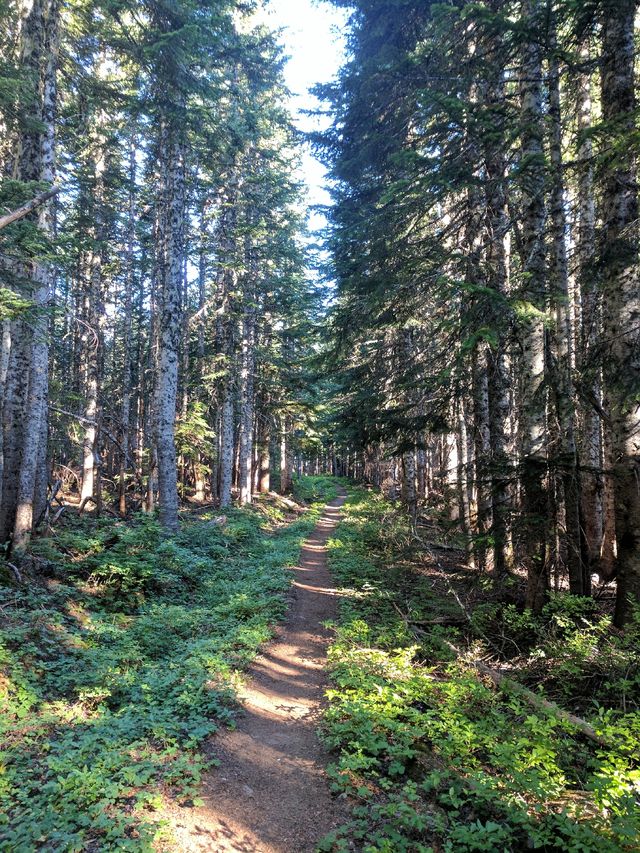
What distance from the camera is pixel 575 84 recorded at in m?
8.49

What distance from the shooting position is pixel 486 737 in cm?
426

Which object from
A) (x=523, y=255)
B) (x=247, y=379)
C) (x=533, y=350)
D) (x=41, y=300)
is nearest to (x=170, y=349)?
(x=41, y=300)

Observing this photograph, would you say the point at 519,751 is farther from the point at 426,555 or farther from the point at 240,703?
the point at 426,555

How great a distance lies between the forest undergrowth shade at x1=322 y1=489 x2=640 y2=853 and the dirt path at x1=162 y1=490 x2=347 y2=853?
0.26 metres

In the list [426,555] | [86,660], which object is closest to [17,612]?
[86,660]

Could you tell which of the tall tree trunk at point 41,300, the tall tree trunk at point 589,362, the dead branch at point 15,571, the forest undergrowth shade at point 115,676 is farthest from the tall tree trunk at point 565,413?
the tall tree trunk at point 41,300

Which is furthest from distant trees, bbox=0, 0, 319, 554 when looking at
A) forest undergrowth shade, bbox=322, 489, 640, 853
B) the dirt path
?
forest undergrowth shade, bbox=322, 489, 640, 853

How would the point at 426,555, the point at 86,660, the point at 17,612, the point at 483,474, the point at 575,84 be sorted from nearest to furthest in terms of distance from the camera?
1. the point at 86,660
2. the point at 17,612
3. the point at 483,474
4. the point at 575,84
5. the point at 426,555

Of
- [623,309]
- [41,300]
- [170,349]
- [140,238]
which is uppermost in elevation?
[140,238]

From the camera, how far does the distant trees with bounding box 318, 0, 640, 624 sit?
575cm

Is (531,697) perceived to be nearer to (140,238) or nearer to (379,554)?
(379,554)

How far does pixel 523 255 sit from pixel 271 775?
8172 mm

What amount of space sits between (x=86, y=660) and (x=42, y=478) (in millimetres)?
6426

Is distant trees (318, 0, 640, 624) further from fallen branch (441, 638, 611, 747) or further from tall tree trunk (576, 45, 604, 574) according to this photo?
fallen branch (441, 638, 611, 747)
